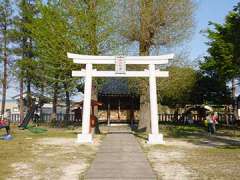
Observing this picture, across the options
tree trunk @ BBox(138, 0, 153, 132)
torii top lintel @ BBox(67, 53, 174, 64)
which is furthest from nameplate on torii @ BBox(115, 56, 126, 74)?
tree trunk @ BBox(138, 0, 153, 132)

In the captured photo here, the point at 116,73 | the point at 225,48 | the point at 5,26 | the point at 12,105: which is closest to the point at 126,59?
the point at 116,73

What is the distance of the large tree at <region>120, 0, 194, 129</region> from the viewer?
85.4 ft

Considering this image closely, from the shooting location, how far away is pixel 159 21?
26047 millimetres

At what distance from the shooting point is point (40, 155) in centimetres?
1486

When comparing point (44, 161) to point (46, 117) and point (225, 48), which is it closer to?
point (225, 48)

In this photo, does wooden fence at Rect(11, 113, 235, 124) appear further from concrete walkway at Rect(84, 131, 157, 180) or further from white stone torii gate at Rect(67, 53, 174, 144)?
concrete walkway at Rect(84, 131, 157, 180)

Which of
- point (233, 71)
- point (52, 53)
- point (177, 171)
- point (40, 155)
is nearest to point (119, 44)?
point (52, 53)

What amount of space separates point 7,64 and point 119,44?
59.7ft

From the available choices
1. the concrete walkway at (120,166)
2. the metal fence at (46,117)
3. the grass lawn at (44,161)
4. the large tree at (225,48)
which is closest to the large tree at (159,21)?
the large tree at (225,48)

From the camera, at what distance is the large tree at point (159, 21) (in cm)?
2603

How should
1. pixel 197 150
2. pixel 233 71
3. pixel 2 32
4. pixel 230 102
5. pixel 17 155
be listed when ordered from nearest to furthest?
pixel 17 155 → pixel 197 150 → pixel 233 71 → pixel 2 32 → pixel 230 102

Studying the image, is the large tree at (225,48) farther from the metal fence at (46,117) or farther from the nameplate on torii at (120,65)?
the metal fence at (46,117)

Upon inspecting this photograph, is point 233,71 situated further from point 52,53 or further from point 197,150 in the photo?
point 197,150

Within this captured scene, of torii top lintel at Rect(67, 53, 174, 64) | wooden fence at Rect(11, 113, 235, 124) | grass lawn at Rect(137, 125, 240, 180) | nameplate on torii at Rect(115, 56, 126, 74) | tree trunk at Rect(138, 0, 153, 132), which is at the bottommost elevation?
grass lawn at Rect(137, 125, 240, 180)
